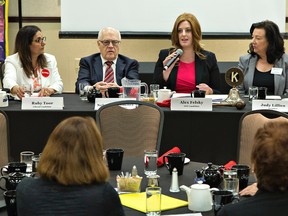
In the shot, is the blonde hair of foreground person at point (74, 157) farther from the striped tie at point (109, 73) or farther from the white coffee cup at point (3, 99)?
the striped tie at point (109, 73)

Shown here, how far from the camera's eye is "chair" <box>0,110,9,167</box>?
12.7 feet

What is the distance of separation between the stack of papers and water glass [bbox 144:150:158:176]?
30 cm

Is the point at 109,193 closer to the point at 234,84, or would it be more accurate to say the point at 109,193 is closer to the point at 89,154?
the point at 89,154

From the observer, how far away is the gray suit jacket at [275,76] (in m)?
5.59

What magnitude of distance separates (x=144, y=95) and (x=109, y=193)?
9.81 ft

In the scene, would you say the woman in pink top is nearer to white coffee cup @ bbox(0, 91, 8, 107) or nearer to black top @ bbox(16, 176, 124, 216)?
white coffee cup @ bbox(0, 91, 8, 107)

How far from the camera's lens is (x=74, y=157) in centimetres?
219

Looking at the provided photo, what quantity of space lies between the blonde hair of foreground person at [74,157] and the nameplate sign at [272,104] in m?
2.56

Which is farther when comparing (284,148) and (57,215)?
(57,215)

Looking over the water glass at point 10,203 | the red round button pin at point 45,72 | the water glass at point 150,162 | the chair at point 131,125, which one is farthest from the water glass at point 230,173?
the red round button pin at point 45,72

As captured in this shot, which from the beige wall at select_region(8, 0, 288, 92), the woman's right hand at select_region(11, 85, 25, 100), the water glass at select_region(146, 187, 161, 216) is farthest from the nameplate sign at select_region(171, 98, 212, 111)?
the beige wall at select_region(8, 0, 288, 92)

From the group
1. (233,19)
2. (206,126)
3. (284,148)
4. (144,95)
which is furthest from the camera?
(233,19)

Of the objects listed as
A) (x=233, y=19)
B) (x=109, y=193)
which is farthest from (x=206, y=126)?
(x=233, y=19)

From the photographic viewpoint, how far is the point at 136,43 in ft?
25.7
